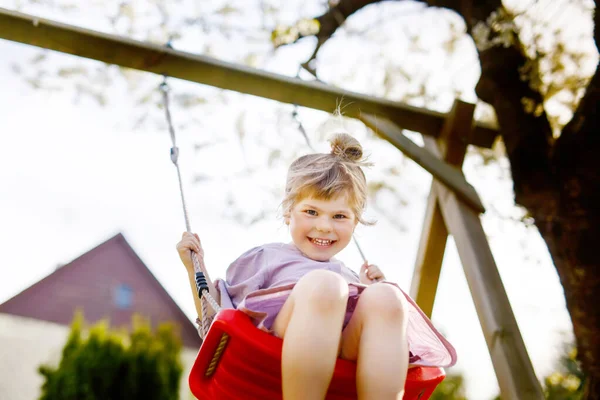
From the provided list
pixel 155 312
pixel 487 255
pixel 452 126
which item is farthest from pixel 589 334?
pixel 155 312

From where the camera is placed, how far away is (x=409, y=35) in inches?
146

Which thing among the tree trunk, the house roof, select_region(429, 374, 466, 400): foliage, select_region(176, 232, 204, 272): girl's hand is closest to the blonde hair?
select_region(176, 232, 204, 272): girl's hand

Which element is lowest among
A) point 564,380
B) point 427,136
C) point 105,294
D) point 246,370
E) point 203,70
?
point 564,380

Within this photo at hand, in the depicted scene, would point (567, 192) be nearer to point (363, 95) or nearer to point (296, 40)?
point (363, 95)

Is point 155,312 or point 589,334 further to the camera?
point 155,312

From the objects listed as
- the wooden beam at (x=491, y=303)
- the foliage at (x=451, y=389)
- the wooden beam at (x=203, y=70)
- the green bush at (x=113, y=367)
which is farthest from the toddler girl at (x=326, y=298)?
the foliage at (x=451, y=389)

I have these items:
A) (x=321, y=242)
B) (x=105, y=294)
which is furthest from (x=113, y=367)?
(x=321, y=242)

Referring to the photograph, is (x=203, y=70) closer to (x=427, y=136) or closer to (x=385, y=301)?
(x=427, y=136)

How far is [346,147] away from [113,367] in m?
4.64

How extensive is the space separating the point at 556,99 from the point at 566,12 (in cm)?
52

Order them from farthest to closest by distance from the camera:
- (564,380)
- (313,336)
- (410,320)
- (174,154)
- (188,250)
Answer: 1. (564,380)
2. (174,154)
3. (188,250)
4. (410,320)
5. (313,336)

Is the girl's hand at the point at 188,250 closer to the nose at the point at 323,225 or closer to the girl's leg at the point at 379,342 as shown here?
the nose at the point at 323,225

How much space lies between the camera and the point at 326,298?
1.06 m

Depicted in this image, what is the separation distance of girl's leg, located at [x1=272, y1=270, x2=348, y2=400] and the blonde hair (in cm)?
35
